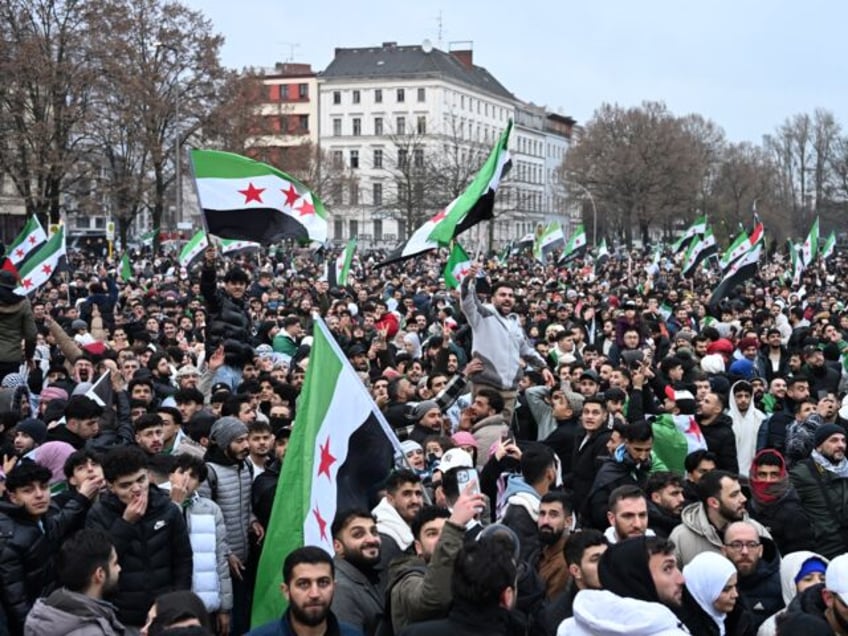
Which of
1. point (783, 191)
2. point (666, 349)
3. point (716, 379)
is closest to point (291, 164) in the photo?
point (666, 349)

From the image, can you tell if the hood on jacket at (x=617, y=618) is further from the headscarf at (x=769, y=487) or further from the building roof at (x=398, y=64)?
the building roof at (x=398, y=64)

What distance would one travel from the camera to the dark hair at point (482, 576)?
456 cm

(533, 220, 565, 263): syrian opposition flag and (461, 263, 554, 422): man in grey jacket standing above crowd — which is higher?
(533, 220, 565, 263): syrian opposition flag

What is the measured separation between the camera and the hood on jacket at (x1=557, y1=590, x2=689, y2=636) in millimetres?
4441

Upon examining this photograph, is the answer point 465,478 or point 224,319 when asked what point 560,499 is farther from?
point 224,319

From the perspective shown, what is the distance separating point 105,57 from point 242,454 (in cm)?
3874

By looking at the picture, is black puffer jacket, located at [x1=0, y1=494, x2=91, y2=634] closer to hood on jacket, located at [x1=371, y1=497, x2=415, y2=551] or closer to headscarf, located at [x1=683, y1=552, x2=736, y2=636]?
hood on jacket, located at [x1=371, y1=497, x2=415, y2=551]

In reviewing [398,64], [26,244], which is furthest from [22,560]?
[398,64]

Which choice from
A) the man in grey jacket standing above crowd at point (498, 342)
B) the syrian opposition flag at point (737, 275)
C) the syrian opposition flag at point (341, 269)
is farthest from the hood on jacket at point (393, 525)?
the syrian opposition flag at point (341, 269)

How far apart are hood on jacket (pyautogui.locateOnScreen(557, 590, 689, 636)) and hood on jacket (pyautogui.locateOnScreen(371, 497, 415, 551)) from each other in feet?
5.51

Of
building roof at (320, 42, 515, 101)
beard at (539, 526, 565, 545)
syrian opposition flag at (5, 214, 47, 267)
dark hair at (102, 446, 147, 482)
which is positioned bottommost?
beard at (539, 526, 565, 545)

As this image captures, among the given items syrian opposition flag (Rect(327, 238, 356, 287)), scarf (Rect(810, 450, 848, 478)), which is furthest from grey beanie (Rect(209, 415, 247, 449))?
syrian opposition flag (Rect(327, 238, 356, 287))

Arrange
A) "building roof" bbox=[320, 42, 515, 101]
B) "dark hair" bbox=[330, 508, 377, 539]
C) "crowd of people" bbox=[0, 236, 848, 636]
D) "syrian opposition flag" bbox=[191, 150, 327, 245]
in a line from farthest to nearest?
"building roof" bbox=[320, 42, 515, 101]
"syrian opposition flag" bbox=[191, 150, 327, 245]
"dark hair" bbox=[330, 508, 377, 539]
"crowd of people" bbox=[0, 236, 848, 636]

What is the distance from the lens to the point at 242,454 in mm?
7516
